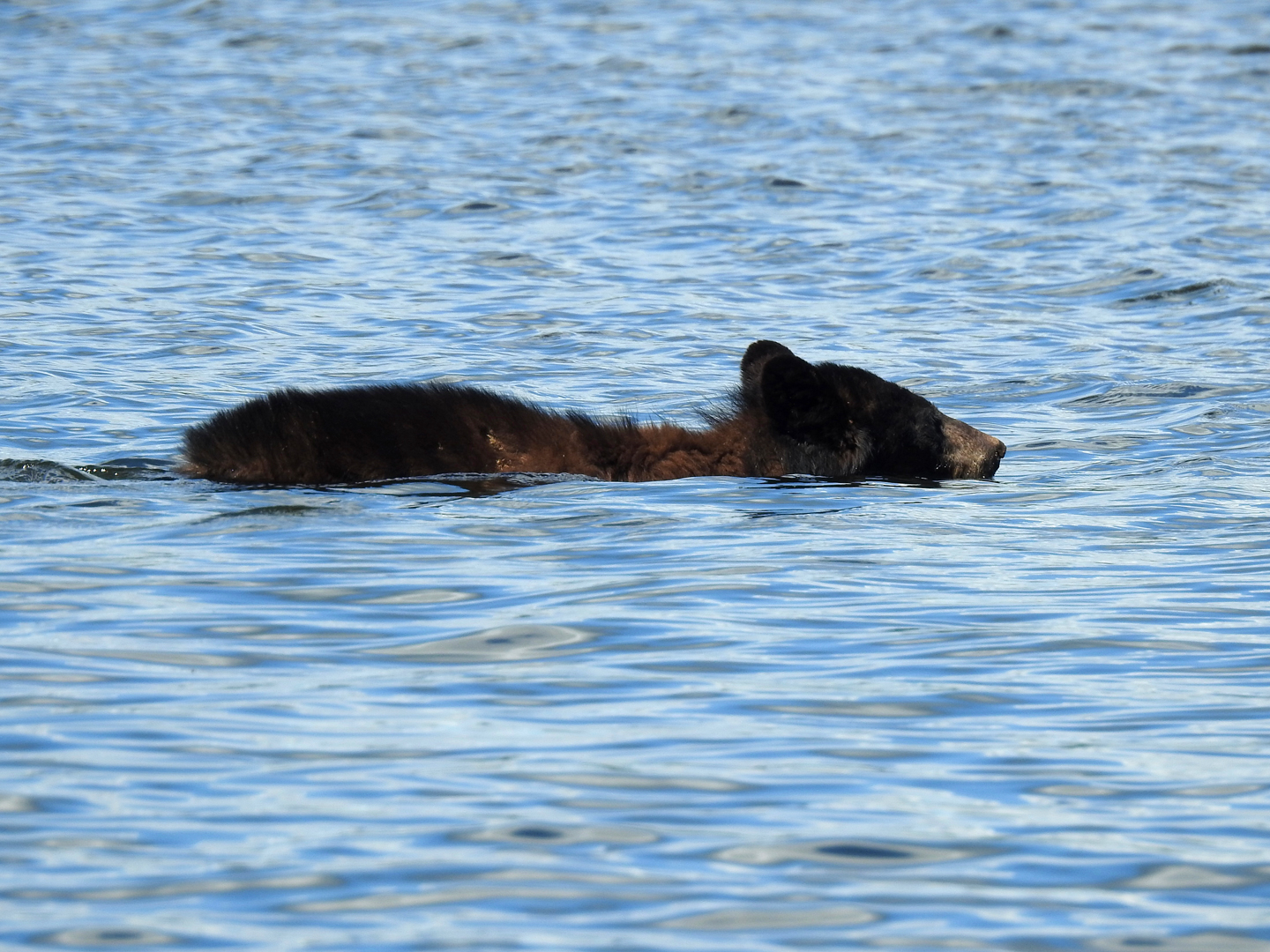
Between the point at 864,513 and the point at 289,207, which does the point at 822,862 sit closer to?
the point at 864,513

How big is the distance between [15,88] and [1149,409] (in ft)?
67.2

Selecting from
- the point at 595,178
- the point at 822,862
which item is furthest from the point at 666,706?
the point at 595,178

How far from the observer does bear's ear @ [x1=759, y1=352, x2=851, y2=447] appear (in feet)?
35.9

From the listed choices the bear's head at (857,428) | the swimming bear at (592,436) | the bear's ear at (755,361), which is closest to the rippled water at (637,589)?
the swimming bear at (592,436)

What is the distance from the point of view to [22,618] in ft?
25.4

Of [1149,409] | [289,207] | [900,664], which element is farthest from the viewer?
[289,207]

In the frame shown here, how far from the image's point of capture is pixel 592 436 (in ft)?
35.1

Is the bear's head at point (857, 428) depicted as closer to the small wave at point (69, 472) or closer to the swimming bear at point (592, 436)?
the swimming bear at point (592, 436)

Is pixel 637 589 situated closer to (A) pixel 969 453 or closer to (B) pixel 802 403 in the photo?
(B) pixel 802 403

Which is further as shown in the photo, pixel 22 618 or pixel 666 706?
pixel 22 618

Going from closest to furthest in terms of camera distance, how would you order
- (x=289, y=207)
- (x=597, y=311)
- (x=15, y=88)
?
(x=597, y=311)
(x=289, y=207)
(x=15, y=88)

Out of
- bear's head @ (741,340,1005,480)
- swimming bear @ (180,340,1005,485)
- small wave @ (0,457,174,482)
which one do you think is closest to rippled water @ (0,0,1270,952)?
small wave @ (0,457,174,482)

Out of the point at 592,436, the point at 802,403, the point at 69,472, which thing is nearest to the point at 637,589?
the point at 592,436

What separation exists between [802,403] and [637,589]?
286 cm
